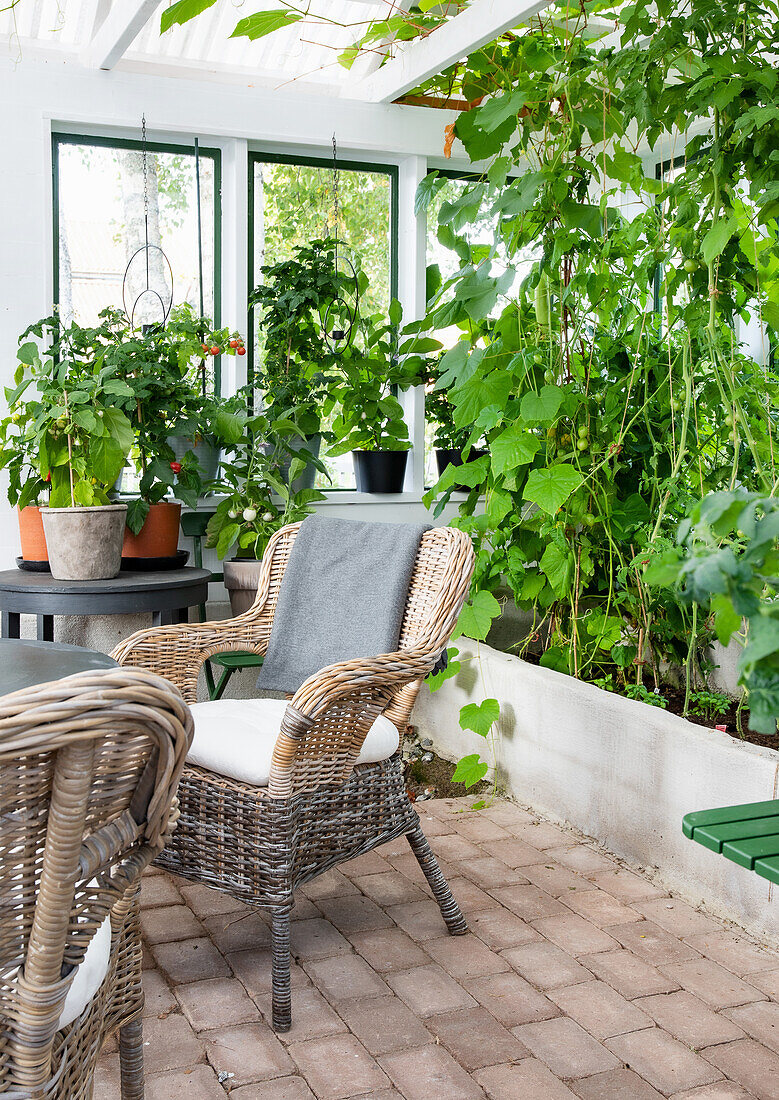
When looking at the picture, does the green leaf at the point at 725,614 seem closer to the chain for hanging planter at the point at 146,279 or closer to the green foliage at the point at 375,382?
the green foliage at the point at 375,382

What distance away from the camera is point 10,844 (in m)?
0.88

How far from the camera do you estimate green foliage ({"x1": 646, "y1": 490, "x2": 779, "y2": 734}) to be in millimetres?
776

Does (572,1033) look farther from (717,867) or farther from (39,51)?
(39,51)

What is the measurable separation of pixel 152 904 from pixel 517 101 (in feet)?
7.53

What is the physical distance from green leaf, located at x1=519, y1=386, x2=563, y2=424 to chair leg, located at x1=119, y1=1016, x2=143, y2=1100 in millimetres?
1908

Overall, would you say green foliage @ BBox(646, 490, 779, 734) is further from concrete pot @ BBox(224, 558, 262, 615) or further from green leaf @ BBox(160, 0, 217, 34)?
concrete pot @ BBox(224, 558, 262, 615)

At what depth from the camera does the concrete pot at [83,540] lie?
3.01 m

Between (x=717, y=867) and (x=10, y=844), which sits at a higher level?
(x=10, y=844)

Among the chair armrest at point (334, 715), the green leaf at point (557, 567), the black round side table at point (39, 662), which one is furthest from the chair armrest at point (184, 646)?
the green leaf at point (557, 567)

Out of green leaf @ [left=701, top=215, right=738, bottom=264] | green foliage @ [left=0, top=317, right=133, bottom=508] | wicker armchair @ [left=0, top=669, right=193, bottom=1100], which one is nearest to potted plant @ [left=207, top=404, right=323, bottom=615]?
green foliage @ [left=0, top=317, right=133, bottom=508]

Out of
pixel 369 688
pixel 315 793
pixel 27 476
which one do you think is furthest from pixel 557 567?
pixel 27 476

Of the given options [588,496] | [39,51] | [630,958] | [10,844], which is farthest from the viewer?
[39,51]

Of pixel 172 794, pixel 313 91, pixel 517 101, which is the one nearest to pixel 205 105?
pixel 313 91

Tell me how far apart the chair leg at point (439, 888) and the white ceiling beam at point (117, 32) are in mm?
2377
